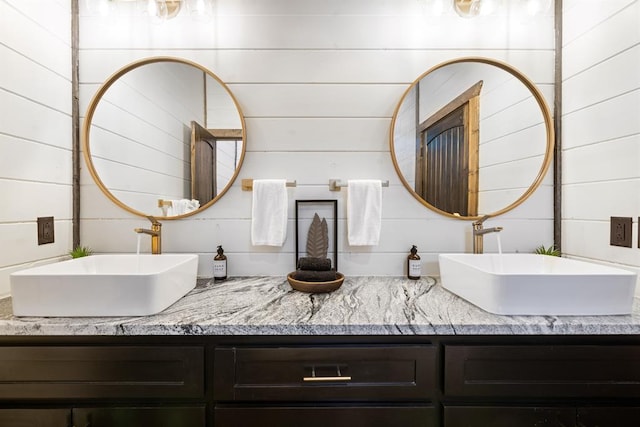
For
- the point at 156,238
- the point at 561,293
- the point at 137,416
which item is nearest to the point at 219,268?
the point at 156,238

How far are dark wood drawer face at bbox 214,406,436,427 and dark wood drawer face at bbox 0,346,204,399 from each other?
144 millimetres

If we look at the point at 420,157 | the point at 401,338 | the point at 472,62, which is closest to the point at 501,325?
the point at 401,338

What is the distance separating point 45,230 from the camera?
3.92 feet

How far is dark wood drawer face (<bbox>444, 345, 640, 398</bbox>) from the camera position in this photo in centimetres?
82

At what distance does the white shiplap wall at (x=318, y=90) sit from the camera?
1.34m

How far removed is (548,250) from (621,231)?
28cm

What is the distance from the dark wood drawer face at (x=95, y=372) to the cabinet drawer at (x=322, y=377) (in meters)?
0.11

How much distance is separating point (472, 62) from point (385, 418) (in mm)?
1507

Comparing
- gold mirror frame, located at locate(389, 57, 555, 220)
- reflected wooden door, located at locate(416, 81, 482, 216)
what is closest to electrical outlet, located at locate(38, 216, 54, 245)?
gold mirror frame, located at locate(389, 57, 555, 220)

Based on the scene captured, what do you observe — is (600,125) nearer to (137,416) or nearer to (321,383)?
(321,383)

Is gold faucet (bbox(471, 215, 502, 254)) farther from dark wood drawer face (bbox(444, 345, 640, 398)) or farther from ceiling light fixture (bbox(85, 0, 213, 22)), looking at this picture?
ceiling light fixture (bbox(85, 0, 213, 22))

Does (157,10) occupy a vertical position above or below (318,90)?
above

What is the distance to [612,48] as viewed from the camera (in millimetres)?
1109

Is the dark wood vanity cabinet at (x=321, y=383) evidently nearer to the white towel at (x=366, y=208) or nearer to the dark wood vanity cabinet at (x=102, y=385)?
the dark wood vanity cabinet at (x=102, y=385)
